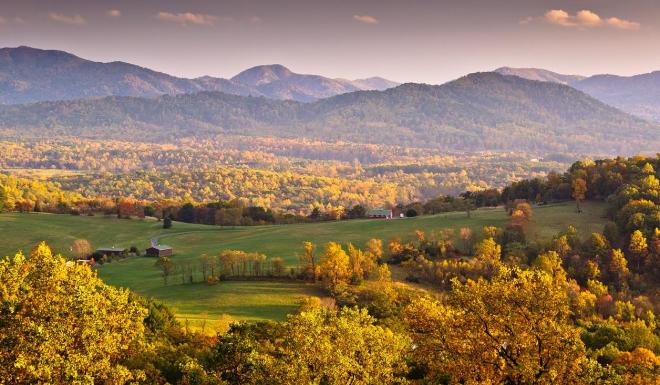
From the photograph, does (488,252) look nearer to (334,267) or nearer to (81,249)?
(334,267)

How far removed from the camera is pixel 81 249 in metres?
116

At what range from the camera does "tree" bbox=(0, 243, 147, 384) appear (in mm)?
27062

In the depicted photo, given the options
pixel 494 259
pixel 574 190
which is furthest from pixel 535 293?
pixel 574 190

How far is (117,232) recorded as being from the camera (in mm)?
140250

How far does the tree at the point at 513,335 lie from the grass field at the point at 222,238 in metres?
45.7

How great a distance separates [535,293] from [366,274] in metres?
65.1

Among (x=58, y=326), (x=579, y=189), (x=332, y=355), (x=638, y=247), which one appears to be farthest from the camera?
(x=579, y=189)

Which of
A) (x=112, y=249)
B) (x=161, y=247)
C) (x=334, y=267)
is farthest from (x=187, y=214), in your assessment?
(x=334, y=267)

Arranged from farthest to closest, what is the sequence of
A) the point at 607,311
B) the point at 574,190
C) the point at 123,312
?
the point at 574,190 → the point at 607,311 → the point at 123,312

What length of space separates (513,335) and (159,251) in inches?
3861

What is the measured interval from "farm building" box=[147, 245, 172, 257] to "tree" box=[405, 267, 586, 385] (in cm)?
9317

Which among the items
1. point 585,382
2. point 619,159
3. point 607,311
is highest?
point 619,159

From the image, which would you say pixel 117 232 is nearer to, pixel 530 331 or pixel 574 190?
pixel 574 190

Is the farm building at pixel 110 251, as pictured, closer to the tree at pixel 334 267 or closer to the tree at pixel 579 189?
the tree at pixel 334 267
